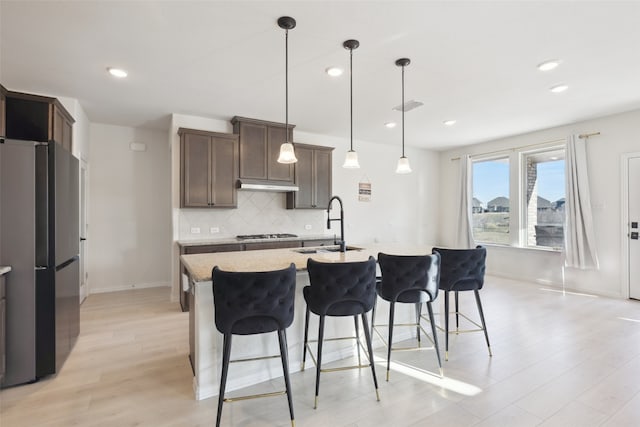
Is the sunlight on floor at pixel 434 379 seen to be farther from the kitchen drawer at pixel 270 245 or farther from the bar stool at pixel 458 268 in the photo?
the kitchen drawer at pixel 270 245

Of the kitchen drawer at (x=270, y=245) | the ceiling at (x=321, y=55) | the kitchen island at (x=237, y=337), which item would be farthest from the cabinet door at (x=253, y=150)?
the kitchen island at (x=237, y=337)

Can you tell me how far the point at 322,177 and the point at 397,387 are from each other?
3.61m

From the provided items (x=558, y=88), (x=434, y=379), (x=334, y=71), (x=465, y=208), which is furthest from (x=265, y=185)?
(x=465, y=208)

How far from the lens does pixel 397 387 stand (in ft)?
7.40

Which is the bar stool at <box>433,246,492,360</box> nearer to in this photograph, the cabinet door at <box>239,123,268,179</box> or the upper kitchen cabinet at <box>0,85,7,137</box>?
the cabinet door at <box>239,123,268,179</box>

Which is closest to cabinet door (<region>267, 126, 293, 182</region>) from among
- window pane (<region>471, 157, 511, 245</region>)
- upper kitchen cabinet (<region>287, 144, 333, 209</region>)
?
upper kitchen cabinet (<region>287, 144, 333, 209</region>)

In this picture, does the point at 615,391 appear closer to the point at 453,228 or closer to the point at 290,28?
the point at 290,28

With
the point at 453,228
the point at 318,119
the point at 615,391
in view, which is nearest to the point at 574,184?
the point at 453,228

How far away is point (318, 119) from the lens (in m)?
4.75

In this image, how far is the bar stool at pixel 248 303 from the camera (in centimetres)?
175

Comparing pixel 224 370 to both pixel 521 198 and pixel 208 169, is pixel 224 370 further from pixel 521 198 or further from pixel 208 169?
pixel 521 198

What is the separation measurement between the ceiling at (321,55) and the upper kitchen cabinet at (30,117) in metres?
0.24

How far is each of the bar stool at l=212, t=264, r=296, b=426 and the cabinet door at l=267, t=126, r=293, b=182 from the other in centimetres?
315

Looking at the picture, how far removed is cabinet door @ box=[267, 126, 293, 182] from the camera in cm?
478
